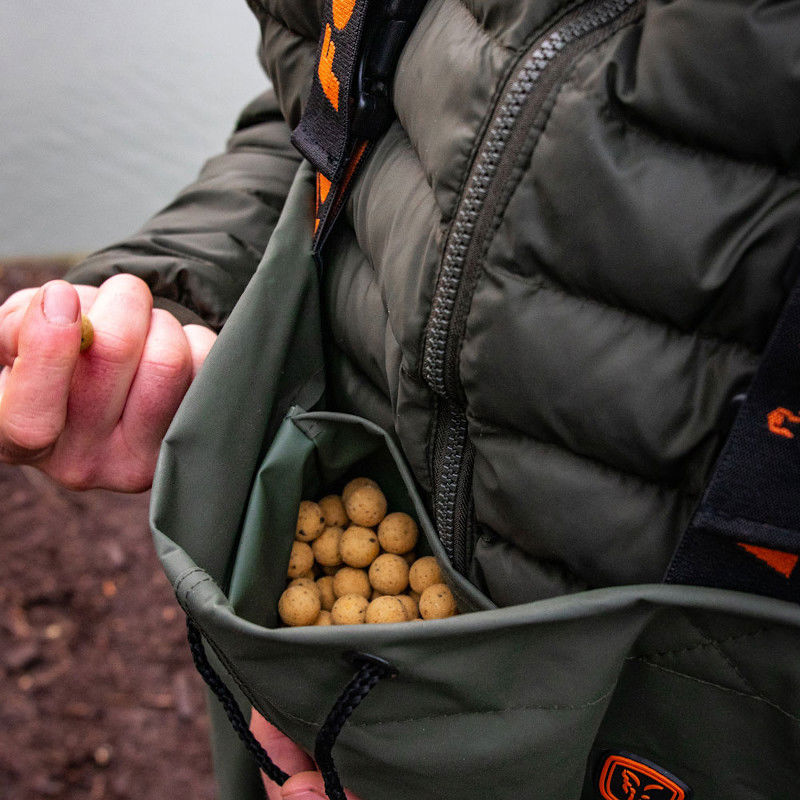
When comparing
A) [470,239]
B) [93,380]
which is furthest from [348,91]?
[93,380]

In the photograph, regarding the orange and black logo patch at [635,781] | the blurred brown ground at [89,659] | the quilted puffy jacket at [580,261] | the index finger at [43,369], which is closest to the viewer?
the quilted puffy jacket at [580,261]

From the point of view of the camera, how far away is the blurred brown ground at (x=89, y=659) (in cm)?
144

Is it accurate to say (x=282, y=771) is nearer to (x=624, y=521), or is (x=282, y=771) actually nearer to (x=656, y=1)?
(x=624, y=521)

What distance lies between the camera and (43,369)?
0.62m

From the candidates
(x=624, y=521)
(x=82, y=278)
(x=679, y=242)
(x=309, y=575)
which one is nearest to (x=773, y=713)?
(x=624, y=521)

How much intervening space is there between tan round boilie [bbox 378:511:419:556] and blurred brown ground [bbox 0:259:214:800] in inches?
40.2

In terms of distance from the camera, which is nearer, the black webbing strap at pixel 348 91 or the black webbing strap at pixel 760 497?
the black webbing strap at pixel 760 497

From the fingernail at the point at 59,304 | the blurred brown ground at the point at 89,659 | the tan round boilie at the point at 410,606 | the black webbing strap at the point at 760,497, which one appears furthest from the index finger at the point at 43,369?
the blurred brown ground at the point at 89,659

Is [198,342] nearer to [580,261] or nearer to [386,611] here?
[386,611]

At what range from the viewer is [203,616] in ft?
1.63

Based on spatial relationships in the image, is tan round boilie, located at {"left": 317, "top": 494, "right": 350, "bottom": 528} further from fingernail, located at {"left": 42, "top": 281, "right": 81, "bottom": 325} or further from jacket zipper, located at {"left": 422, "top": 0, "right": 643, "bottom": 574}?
fingernail, located at {"left": 42, "top": 281, "right": 81, "bottom": 325}

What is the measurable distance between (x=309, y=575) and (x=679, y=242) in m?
0.46

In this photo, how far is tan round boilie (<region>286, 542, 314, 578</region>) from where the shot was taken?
2.32 feet

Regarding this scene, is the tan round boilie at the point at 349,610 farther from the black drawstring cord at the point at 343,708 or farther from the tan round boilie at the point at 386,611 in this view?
the black drawstring cord at the point at 343,708
